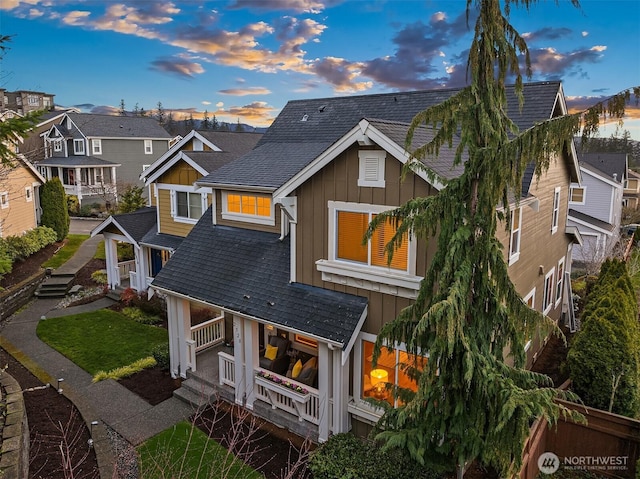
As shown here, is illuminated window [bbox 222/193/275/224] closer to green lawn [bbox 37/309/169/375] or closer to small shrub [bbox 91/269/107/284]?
green lawn [bbox 37/309/169/375]

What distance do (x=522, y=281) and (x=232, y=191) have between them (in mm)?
9070

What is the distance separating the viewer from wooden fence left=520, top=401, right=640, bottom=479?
870 cm

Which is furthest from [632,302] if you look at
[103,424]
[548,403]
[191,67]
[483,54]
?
[191,67]

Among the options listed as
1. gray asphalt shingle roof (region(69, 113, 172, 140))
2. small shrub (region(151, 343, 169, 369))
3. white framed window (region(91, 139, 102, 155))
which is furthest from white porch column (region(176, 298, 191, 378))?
gray asphalt shingle roof (region(69, 113, 172, 140))

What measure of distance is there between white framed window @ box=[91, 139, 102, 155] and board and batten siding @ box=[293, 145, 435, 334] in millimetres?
42230

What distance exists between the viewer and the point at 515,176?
521 centimetres

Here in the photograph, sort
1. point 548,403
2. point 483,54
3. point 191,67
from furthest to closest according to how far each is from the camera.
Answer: point 191,67 → point 483,54 → point 548,403

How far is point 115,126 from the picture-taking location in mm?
46812

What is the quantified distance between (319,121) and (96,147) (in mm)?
36854

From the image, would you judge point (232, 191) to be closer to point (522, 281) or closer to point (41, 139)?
point (522, 281)

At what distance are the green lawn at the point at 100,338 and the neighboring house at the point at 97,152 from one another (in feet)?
80.5

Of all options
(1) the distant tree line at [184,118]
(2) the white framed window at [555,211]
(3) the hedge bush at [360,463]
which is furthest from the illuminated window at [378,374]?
(1) the distant tree line at [184,118]

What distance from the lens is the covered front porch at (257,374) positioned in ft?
31.0

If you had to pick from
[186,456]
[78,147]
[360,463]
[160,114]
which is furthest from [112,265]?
[160,114]
